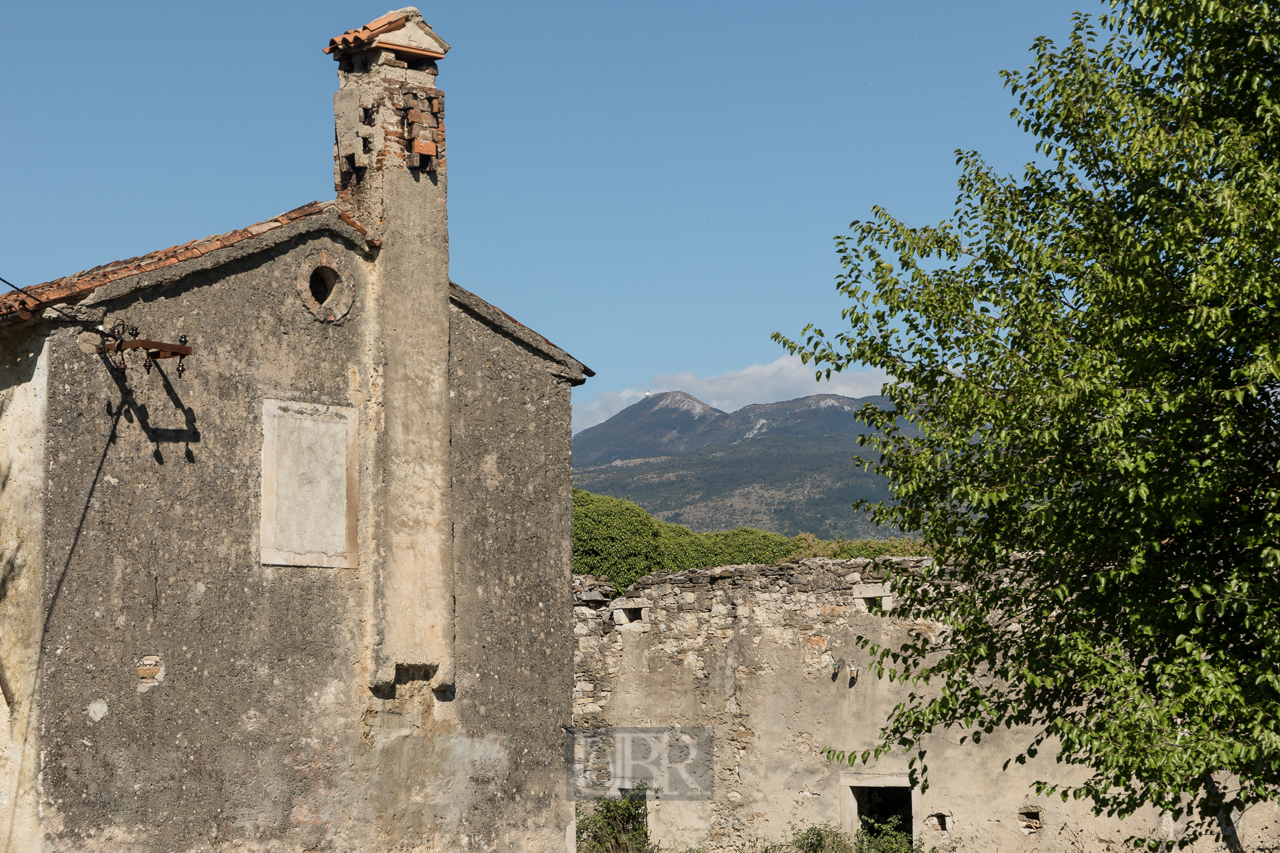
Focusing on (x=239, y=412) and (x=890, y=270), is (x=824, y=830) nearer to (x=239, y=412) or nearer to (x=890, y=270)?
(x=890, y=270)

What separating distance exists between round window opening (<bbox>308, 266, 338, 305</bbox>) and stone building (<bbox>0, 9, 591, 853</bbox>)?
0.04 m

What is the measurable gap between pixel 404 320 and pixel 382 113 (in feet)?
6.43

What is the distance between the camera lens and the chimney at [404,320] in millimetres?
11359

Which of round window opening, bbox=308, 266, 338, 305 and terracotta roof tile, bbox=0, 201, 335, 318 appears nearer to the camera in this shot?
terracotta roof tile, bbox=0, 201, 335, 318

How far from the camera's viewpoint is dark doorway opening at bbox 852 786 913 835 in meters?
16.7

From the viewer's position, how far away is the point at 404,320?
38.9 feet

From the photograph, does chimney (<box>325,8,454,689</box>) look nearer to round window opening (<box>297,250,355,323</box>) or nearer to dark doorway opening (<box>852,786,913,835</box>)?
round window opening (<box>297,250,355,323</box>)

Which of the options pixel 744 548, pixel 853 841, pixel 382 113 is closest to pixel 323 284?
pixel 382 113

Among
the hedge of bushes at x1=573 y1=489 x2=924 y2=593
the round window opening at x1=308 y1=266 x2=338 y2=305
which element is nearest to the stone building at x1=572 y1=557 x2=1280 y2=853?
the round window opening at x1=308 y1=266 x2=338 y2=305

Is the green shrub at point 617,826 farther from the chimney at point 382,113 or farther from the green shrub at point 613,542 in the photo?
the green shrub at point 613,542

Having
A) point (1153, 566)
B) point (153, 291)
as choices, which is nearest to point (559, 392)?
point (153, 291)

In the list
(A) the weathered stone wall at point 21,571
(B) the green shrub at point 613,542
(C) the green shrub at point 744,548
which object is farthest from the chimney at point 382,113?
(C) the green shrub at point 744,548

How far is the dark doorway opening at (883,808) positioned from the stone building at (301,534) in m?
5.80

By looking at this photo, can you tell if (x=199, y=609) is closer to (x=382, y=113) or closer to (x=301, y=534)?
(x=301, y=534)
